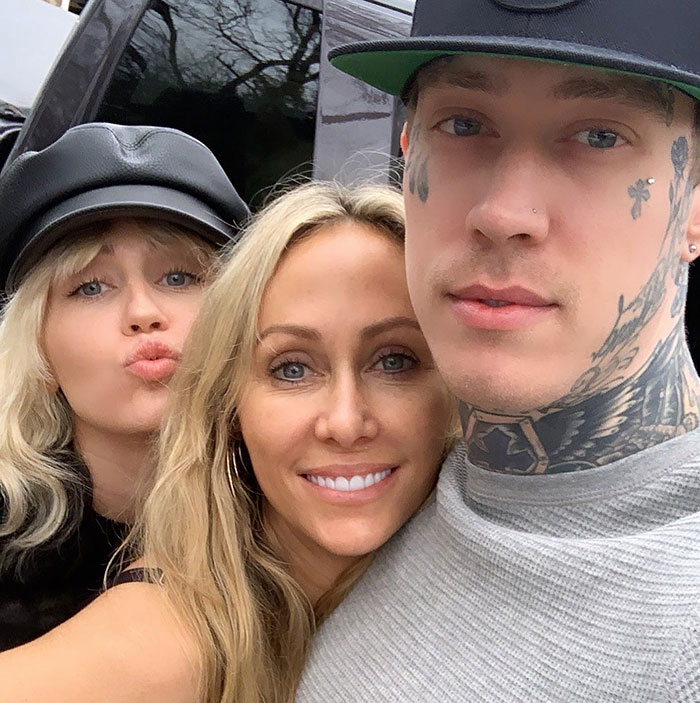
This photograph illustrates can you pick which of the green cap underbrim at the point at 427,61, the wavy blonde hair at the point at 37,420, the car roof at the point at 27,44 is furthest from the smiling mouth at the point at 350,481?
the car roof at the point at 27,44

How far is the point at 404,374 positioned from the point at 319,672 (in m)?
0.68

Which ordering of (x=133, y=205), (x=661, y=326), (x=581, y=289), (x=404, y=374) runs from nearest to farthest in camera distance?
(x=581, y=289) < (x=661, y=326) < (x=404, y=374) < (x=133, y=205)

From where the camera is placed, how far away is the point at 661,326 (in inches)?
56.2

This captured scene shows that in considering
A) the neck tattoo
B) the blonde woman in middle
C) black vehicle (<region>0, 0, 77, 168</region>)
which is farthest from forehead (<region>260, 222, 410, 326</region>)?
black vehicle (<region>0, 0, 77, 168</region>)

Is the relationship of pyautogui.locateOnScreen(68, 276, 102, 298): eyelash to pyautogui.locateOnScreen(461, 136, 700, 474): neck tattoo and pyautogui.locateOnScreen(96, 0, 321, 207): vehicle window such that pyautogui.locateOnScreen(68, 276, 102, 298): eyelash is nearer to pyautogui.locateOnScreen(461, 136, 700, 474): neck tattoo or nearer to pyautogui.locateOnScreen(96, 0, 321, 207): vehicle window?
pyautogui.locateOnScreen(96, 0, 321, 207): vehicle window

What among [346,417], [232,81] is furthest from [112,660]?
[232,81]

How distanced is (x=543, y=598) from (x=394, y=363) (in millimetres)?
677

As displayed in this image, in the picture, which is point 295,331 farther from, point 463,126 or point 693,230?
point 693,230

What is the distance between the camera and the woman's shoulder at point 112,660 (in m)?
1.69

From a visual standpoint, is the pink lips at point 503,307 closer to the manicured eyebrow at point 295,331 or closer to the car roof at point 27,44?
the manicured eyebrow at point 295,331

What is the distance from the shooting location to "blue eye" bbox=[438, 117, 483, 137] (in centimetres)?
137

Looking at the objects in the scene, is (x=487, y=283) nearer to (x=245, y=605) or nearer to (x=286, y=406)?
(x=286, y=406)

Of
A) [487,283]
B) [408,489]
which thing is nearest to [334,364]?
[408,489]

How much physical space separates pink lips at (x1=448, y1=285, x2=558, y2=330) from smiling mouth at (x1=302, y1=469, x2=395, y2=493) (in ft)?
1.89
